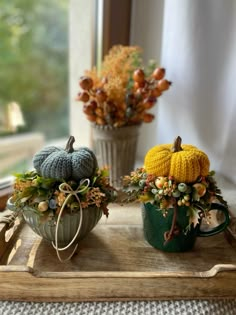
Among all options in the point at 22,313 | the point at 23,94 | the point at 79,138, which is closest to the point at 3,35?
the point at 23,94

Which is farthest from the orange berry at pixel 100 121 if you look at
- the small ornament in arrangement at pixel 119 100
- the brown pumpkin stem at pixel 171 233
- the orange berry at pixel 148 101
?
the brown pumpkin stem at pixel 171 233

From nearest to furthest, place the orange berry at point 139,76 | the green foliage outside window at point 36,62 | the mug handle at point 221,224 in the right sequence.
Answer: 1. the mug handle at point 221,224
2. the orange berry at point 139,76
3. the green foliage outside window at point 36,62

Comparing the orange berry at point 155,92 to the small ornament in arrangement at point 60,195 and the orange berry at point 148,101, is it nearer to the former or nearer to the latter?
the orange berry at point 148,101

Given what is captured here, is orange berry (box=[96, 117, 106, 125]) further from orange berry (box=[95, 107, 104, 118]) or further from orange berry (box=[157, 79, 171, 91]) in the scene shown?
orange berry (box=[157, 79, 171, 91])

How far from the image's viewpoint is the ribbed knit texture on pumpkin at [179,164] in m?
0.61

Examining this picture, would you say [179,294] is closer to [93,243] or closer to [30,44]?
[93,243]

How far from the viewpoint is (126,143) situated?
3.21 feet

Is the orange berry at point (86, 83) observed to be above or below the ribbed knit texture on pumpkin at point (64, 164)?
above

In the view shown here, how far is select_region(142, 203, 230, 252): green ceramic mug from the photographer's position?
25.2 inches

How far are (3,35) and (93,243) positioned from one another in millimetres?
1158

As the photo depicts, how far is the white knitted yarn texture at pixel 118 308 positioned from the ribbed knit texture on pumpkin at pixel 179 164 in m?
0.20

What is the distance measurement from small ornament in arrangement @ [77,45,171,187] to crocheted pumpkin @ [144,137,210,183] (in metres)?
0.30

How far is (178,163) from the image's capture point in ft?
2.02

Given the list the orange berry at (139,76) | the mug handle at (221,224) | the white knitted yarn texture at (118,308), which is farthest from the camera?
the orange berry at (139,76)
